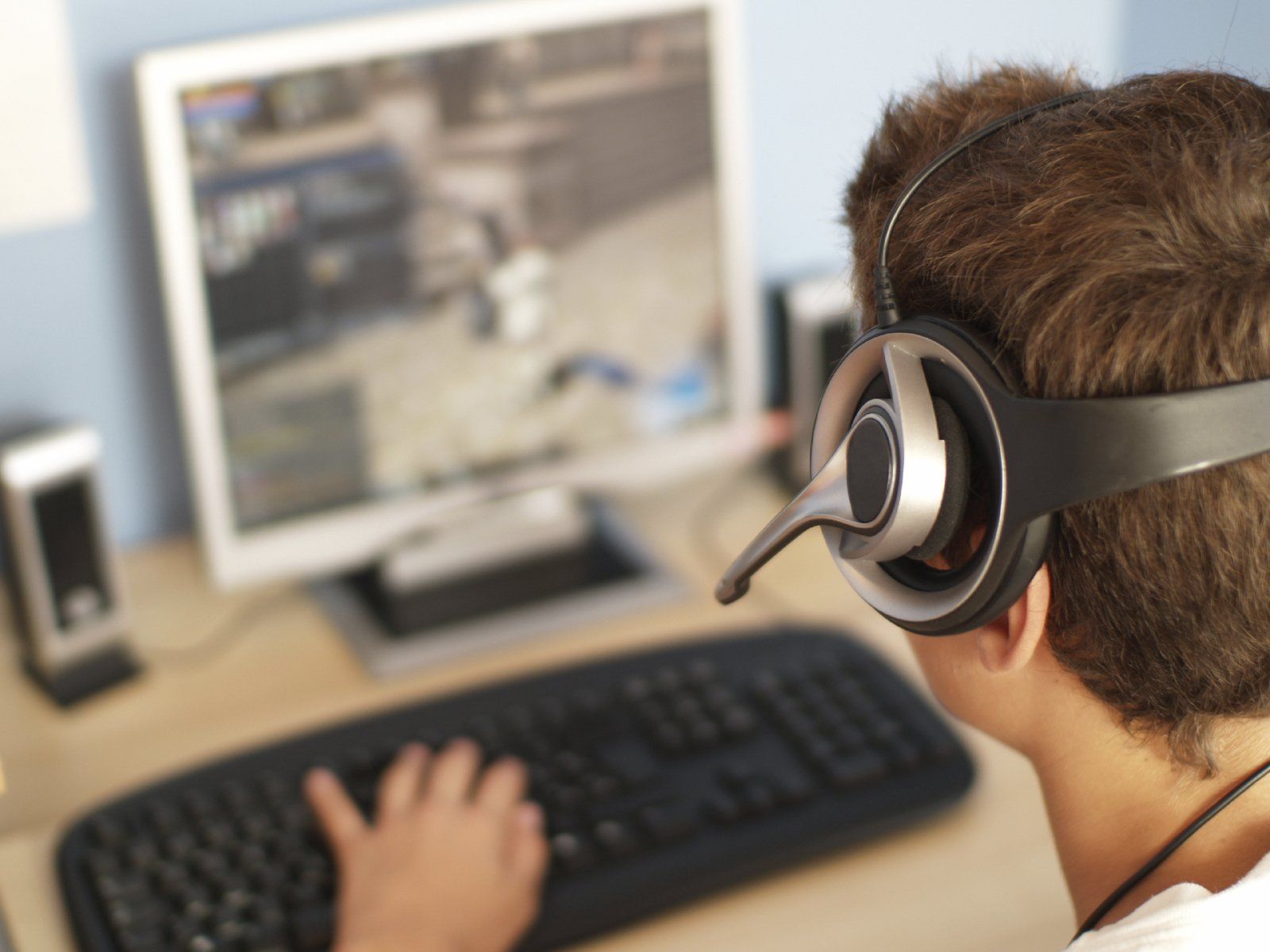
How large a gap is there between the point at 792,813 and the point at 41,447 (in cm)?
62

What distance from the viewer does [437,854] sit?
862 millimetres

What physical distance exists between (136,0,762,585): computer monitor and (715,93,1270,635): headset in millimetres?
547

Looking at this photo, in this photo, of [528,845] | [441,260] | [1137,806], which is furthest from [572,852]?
[441,260]

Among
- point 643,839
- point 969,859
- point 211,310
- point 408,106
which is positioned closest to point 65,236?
point 211,310

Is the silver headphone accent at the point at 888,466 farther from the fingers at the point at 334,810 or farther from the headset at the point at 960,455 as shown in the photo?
the fingers at the point at 334,810

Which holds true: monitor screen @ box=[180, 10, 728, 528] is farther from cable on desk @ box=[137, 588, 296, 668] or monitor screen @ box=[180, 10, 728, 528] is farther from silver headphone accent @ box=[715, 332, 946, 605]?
silver headphone accent @ box=[715, 332, 946, 605]

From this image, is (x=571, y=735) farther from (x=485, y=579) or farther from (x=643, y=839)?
(x=485, y=579)

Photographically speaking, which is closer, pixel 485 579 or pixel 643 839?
pixel 643 839

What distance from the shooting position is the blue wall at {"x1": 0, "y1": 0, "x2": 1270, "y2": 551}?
1.10m

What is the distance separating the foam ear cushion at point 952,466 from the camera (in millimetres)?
559

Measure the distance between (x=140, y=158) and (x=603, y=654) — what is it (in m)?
0.56

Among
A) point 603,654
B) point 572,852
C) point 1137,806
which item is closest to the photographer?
point 1137,806

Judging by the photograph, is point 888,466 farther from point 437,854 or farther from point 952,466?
point 437,854

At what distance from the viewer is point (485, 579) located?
1188mm
